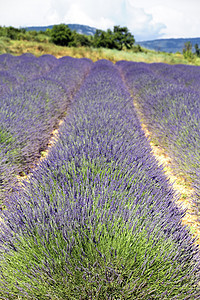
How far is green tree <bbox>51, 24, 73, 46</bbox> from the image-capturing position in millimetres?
25094

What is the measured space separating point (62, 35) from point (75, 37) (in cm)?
254

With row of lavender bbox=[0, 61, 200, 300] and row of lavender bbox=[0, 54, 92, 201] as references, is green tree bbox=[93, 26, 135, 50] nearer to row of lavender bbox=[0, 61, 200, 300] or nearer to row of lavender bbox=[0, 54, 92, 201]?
row of lavender bbox=[0, 54, 92, 201]

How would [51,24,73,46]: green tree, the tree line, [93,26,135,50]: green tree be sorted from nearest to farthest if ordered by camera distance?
the tree line → [51,24,73,46]: green tree → [93,26,135,50]: green tree

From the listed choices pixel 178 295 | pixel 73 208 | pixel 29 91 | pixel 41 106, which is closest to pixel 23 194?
pixel 73 208

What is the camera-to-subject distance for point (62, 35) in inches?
984

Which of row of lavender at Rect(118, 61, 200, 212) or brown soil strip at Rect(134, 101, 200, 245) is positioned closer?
brown soil strip at Rect(134, 101, 200, 245)

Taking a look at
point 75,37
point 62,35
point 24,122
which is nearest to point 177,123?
point 24,122

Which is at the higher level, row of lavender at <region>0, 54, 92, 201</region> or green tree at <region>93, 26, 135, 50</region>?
green tree at <region>93, 26, 135, 50</region>

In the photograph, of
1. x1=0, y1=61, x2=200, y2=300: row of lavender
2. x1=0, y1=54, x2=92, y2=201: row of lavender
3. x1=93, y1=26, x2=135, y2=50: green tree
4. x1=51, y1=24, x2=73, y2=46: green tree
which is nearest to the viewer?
x1=0, y1=61, x2=200, y2=300: row of lavender

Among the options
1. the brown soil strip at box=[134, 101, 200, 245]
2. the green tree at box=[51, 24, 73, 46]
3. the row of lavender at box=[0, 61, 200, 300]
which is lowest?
the brown soil strip at box=[134, 101, 200, 245]

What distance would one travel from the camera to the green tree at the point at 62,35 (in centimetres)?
2509

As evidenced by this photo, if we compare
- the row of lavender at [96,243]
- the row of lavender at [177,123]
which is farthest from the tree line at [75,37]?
the row of lavender at [96,243]

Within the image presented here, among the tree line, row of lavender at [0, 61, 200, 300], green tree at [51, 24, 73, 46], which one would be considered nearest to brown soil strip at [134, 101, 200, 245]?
row of lavender at [0, 61, 200, 300]

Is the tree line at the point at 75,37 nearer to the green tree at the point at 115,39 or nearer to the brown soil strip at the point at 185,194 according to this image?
the green tree at the point at 115,39
